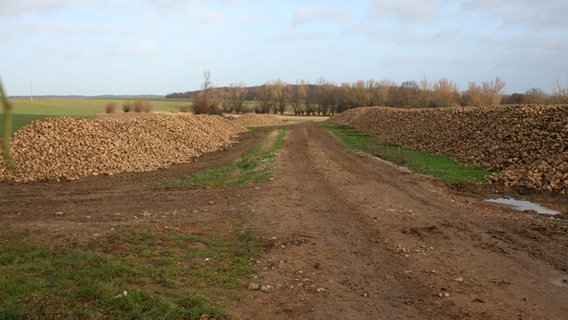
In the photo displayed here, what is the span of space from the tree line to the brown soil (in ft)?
152

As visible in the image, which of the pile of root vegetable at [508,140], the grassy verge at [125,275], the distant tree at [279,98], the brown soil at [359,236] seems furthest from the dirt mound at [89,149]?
the distant tree at [279,98]

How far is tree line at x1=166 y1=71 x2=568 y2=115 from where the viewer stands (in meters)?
62.0

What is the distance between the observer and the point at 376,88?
93.4 m

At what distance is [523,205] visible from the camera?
1234cm

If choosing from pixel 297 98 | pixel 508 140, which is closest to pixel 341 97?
pixel 297 98

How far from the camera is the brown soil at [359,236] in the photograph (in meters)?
5.53

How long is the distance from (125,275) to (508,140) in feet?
61.7

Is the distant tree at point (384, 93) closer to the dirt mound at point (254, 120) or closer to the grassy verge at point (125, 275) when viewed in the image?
the dirt mound at point (254, 120)

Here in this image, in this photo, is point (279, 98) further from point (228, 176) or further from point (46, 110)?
point (228, 176)

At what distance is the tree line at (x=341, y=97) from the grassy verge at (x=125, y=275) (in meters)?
51.6

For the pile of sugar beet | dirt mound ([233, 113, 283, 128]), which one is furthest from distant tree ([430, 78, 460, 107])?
the pile of sugar beet

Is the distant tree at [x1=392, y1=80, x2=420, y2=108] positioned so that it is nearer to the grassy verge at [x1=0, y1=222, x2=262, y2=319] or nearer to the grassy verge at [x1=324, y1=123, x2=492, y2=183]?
the grassy verge at [x1=324, y1=123, x2=492, y2=183]

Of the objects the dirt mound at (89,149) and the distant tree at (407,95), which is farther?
the distant tree at (407,95)

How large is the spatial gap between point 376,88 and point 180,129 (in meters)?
71.1
